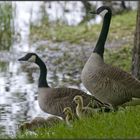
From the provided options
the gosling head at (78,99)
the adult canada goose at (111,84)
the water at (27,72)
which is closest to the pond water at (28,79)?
the water at (27,72)

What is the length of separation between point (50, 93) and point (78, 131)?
297cm

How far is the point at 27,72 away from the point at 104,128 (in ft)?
29.4

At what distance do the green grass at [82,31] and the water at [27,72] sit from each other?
17.7 inches

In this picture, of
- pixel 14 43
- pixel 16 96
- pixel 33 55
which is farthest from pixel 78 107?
pixel 14 43

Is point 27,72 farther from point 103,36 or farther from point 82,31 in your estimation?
point 103,36

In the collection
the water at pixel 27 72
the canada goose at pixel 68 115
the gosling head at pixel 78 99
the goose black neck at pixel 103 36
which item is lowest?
the water at pixel 27 72

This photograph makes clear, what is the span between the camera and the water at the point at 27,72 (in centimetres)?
1125

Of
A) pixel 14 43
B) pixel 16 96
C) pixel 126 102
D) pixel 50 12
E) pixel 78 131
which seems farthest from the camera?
pixel 50 12

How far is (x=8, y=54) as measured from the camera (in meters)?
17.7

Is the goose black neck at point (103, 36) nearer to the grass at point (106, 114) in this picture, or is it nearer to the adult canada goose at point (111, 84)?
the adult canada goose at point (111, 84)

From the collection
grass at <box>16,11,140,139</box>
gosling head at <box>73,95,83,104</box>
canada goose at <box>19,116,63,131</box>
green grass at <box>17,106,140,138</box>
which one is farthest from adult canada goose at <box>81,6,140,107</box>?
green grass at <box>17,106,140,138</box>

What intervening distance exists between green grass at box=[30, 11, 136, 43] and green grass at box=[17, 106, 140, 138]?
10606mm

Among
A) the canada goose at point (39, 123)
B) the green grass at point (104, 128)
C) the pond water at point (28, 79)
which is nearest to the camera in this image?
the green grass at point (104, 128)

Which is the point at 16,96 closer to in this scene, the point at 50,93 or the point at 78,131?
the point at 50,93
